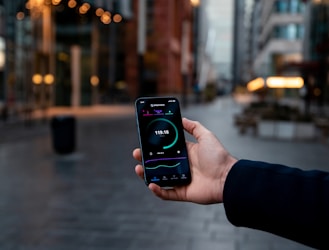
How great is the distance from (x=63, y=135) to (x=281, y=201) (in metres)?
13.1

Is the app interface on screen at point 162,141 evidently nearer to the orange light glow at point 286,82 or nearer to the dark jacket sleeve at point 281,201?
the dark jacket sleeve at point 281,201

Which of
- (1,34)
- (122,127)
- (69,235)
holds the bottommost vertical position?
(122,127)

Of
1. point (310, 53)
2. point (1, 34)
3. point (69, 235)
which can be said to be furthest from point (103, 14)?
point (310, 53)

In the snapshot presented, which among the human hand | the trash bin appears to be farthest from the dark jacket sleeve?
the trash bin

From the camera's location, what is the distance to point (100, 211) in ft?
25.8

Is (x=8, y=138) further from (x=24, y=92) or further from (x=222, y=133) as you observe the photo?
(x=24, y=92)

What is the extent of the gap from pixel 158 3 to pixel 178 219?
200ft

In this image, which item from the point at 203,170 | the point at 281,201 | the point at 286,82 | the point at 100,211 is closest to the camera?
the point at 281,201

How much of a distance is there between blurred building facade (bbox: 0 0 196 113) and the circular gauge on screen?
16.3m

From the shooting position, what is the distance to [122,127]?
24750mm

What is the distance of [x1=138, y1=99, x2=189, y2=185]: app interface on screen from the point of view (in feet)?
7.48

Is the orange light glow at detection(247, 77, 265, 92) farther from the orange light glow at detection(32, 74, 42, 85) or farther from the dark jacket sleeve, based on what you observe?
the dark jacket sleeve

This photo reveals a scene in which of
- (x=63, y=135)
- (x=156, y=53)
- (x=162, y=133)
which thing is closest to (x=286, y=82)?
(x=63, y=135)

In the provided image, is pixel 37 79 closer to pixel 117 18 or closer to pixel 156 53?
pixel 117 18
